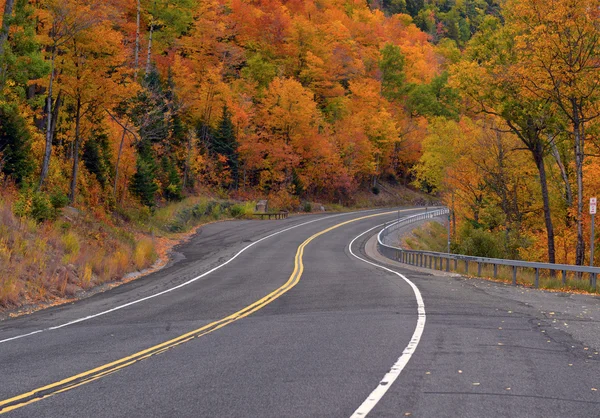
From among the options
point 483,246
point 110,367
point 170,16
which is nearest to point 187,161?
point 170,16

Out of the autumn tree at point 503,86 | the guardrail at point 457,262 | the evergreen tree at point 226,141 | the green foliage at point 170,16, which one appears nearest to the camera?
the guardrail at point 457,262

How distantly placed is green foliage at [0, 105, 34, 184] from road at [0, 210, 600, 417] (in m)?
9.98

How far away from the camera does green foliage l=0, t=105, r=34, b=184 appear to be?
73.9 ft

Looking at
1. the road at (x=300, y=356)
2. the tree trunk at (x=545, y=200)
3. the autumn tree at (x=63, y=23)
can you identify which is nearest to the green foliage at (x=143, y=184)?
the autumn tree at (x=63, y=23)

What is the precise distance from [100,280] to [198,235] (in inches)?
878

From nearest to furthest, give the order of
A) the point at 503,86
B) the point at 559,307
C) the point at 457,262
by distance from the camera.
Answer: the point at 559,307 → the point at 503,86 → the point at 457,262

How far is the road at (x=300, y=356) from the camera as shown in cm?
556

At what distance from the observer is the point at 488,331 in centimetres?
941

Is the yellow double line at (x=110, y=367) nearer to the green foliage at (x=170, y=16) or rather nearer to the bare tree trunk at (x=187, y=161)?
the bare tree trunk at (x=187, y=161)

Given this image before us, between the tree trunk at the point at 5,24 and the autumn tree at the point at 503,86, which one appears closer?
the tree trunk at the point at 5,24

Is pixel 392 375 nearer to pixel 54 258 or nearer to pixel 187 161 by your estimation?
pixel 54 258

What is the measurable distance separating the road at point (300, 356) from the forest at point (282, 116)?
5265mm

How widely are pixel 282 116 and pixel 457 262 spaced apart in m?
40.3

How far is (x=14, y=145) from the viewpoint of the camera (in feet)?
75.3
